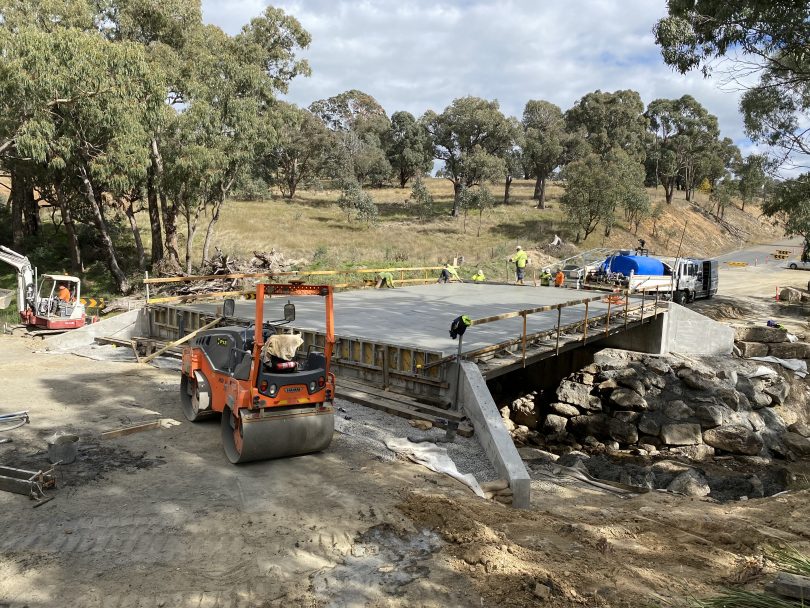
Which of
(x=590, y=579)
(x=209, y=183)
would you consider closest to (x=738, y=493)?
(x=590, y=579)

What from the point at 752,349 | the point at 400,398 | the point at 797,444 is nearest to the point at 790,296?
the point at 752,349

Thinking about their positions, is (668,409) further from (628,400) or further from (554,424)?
(554,424)

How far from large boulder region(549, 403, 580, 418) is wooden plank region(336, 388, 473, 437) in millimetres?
7870

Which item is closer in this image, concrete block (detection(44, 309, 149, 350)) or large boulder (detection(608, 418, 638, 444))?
large boulder (detection(608, 418, 638, 444))

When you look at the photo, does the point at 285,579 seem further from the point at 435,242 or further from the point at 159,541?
the point at 435,242

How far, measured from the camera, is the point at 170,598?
4.77 meters

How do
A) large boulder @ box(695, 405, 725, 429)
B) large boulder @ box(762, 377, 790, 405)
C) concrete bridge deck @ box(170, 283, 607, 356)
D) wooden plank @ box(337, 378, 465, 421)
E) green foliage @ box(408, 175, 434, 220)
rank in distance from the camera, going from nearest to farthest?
wooden plank @ box(337, 378, 465, 421)
concrete bridge deck @ box(170, 283, 607, 356)
large boulder @ box(695, 405, 725, 429)
large boulder @ box(762, 377, 790, 405)
green foliage @ box(408, 175, 434, 220)

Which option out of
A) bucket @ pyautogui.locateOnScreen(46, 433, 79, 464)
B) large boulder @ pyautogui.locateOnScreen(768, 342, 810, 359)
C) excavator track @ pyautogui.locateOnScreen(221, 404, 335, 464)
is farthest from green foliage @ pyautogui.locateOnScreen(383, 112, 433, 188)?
bucket @ pyautogui.locateOnScreen(46, 433, 79, 464)

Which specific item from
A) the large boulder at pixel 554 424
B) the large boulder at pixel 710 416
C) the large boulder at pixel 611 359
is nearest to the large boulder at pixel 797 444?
the large boulder at pixel 710 416

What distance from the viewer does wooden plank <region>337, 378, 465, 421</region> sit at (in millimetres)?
9859

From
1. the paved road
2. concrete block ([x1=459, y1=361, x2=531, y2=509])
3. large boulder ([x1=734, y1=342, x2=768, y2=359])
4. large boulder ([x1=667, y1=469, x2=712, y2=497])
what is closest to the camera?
concrete block ([x1=459, y1=361, x2=531, y2=509])

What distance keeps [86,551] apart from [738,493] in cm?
1161

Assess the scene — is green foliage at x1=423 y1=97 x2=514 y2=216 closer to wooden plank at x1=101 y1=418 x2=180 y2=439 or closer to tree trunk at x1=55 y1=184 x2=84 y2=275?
tree trunk at x1=55 y1=184 x2=84 y2=275

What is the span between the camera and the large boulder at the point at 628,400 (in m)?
16.4
